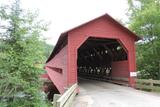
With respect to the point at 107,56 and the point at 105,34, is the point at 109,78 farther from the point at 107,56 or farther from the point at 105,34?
the point at 105,34

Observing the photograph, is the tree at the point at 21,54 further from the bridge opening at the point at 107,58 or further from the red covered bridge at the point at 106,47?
the bridge opening at the point at 107,58

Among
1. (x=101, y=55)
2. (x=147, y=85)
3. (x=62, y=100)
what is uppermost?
(x=101, y=55)

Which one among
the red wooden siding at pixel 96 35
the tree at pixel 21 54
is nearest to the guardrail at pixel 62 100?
the tree at pixel 21 54

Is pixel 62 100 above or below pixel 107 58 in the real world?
below

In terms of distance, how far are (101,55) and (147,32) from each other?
15.9 feet

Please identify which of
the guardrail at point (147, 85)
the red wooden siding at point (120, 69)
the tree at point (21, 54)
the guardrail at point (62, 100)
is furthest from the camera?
the red wooden siding at point (120, 69)

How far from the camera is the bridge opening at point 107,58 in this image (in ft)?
52.8

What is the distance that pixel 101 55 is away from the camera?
20688 millimetres

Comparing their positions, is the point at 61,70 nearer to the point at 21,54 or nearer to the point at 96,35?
the point at 96,35

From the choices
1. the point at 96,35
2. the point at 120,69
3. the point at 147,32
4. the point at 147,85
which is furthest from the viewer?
the point at 147,32

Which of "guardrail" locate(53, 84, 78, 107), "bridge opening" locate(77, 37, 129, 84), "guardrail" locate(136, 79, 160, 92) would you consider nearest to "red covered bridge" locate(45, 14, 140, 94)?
"bridge opening" locate(77, 37, 129, 84)

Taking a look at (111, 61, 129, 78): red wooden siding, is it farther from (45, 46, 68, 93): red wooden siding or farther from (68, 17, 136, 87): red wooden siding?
(45, 46, 68, 93): red wooden siding

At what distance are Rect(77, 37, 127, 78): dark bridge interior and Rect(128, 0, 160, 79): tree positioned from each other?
2.17 metres

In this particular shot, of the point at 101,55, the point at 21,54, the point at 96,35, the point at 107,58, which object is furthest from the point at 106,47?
the point at 21,54
